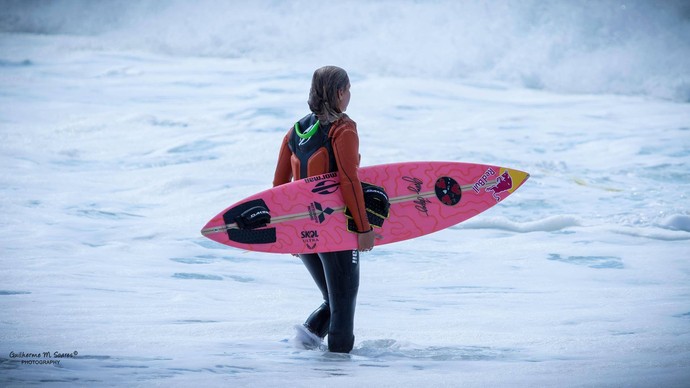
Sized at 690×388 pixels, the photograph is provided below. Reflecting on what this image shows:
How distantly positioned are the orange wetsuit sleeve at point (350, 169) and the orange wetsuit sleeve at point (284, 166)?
298mm

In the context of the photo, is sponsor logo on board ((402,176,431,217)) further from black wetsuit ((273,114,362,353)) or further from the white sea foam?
the white sea foam

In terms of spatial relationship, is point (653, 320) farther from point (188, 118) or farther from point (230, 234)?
point (188, 118)

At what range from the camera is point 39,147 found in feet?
35.1

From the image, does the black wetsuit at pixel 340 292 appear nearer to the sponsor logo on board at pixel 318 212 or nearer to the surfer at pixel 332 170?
the surfer at pixel 332 170

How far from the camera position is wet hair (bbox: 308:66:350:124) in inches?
125

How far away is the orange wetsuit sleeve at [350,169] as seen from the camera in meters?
3.18

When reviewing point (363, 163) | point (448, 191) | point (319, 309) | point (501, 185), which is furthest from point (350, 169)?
point (363, 163)

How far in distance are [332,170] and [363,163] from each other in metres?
6.45

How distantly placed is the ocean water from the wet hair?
3.17 feet

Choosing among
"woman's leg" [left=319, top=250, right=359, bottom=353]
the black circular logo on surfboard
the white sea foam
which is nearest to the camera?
"woman's leg" [left=319, top=250, right=359, bottom=353]

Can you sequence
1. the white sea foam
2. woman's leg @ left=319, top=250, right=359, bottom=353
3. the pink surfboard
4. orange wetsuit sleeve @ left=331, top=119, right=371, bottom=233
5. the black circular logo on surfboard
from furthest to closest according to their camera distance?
the white sea foam, the black circular logo on surfboard, the pink surfboard, woman's leg @ left=319, top=250, right=359, bottom=353, orange wetsuit sleeve @ left=331, top=119, right=371, bottom=233

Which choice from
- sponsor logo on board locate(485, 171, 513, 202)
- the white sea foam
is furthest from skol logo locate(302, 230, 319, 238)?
the white sea foam

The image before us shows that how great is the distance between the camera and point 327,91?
3.19 meters

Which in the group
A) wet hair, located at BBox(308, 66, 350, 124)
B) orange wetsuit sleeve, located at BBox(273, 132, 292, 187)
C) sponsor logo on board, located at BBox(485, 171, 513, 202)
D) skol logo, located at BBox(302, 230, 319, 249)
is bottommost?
skol logo, located at BBox(302, 230, 319, 249)
